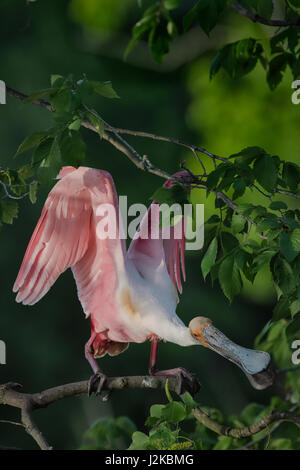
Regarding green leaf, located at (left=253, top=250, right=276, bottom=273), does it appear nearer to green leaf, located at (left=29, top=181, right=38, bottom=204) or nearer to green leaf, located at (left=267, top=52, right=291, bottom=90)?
green leaf, located at (left=29, top=181, right=38, bottom=204)

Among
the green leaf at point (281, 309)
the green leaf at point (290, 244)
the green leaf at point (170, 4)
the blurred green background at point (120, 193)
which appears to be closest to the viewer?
the green leaf at point (170, 4)

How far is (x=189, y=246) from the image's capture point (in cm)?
252

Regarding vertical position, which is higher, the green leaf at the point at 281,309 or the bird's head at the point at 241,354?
the green leaf at the point at 281,309

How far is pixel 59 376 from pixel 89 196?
746 cm

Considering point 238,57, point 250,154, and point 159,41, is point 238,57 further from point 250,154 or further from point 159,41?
point 159,41

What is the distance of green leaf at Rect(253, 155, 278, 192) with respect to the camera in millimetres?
2258

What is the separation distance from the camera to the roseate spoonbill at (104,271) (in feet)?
7.62

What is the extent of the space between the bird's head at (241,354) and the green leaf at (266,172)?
35 centimetres

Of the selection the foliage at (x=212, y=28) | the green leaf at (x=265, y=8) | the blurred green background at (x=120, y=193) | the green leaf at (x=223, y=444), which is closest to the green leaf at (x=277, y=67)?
the foliage at (x=212, y=28)

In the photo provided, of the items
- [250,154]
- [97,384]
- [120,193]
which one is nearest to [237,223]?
[250,154]

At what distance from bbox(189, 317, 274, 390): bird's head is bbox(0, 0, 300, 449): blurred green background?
6.81m

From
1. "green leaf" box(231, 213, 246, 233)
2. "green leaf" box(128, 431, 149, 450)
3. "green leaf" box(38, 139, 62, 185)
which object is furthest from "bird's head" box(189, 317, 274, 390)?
"green leaf" box(38, 139, 62, 185)

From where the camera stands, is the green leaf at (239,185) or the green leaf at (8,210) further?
the green leaf at (8,210)

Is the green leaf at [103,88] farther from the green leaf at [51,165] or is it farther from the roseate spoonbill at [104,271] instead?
the roseate spoonbill at [104,271]
